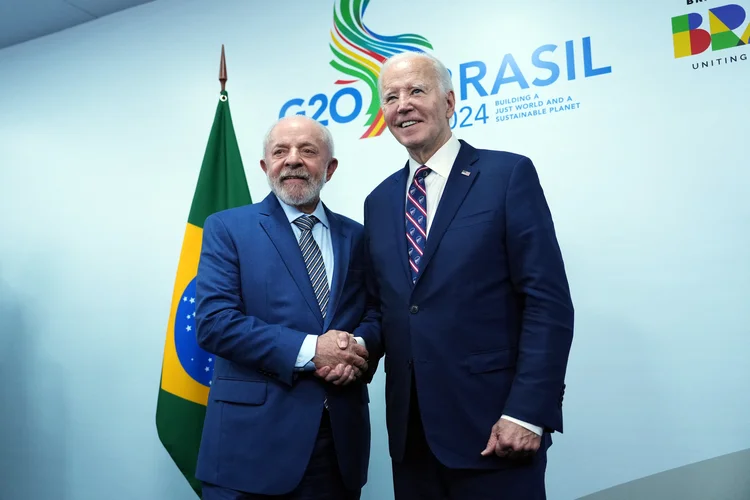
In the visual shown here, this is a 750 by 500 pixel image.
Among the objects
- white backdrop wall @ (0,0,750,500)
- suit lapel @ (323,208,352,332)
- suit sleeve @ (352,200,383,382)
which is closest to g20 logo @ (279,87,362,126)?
white backdrop wall @ (0,0,750,500)

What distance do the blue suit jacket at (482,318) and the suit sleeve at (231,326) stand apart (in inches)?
12.6

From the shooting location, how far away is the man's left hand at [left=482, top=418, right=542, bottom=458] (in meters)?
1.37

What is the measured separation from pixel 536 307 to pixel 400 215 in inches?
18.1

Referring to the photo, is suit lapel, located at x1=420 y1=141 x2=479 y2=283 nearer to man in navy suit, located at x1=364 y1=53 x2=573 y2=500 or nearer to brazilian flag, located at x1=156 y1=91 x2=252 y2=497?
man in navy suit, located at x1=364 y1=53 x2=573 y2=500

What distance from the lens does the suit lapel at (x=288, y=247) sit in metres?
1.80

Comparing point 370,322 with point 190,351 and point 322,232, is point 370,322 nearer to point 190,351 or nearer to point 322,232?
point 322,232

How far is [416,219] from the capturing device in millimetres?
1643

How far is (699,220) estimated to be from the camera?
7.74 feet

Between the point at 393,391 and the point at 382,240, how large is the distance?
0.41 meters

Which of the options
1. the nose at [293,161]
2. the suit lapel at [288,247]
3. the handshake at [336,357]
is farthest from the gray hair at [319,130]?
the handshake at [336,357]

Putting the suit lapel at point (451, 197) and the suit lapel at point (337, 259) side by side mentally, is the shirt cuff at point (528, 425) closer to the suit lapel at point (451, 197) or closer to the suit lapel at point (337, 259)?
the suit lapel at point (451, 197)

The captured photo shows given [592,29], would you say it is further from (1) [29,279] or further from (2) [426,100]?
(1) [29,279]

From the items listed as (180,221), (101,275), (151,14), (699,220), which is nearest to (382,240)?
(699,220)

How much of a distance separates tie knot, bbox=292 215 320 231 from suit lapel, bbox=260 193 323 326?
0.13 ft
